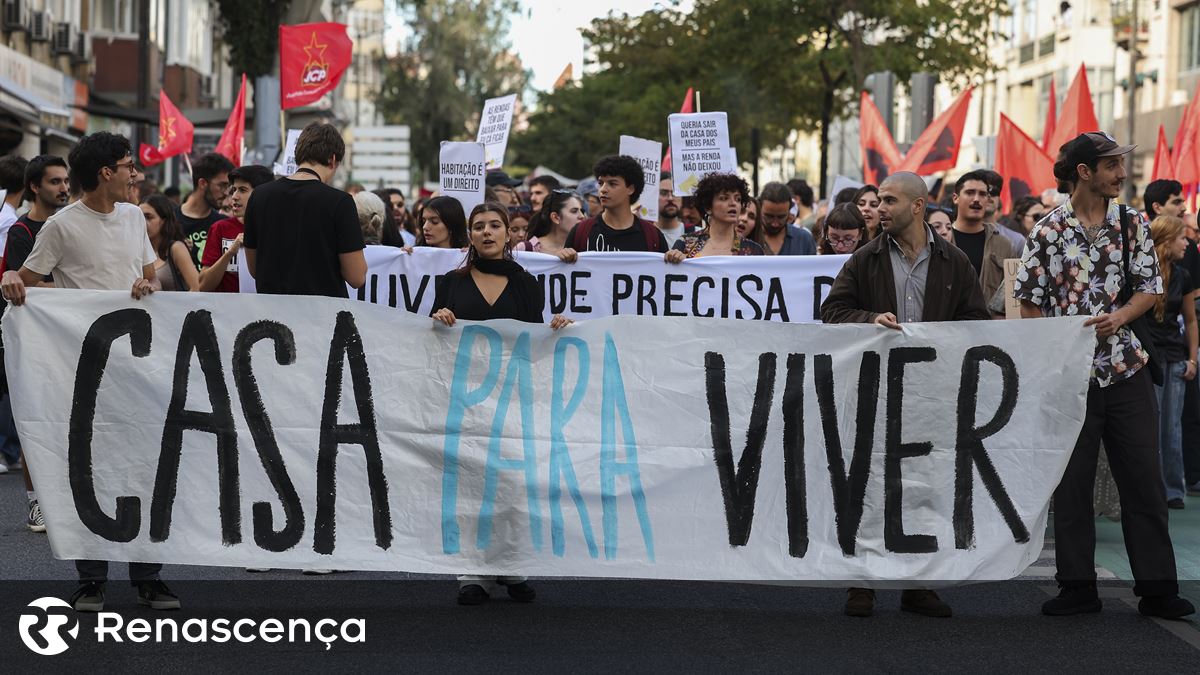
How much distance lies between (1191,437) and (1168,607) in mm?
4750

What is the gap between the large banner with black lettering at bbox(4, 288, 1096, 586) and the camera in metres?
6.71

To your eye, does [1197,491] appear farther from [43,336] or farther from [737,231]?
[43,336]

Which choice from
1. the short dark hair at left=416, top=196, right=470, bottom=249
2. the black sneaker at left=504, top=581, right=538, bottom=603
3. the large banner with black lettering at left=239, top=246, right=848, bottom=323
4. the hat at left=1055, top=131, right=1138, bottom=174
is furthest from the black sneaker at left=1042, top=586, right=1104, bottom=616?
the short dark hair at left=416, top=196, right=470, bottom=249

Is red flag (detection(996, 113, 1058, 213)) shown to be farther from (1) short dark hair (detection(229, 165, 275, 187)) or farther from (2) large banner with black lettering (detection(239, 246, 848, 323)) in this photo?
(1) short dark hair (detection(229, 165, 275, 187))

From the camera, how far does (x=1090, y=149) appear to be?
6984mm

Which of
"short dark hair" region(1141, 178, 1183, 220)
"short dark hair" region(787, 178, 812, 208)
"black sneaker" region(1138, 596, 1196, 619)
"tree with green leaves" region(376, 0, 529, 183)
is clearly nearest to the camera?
"black sneaker" region(1138, 596, 1196, 619)

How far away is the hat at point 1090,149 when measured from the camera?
6965mm

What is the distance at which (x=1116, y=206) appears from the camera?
23.0ft

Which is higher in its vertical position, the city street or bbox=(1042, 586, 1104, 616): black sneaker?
bbox=(1042, 586, 1104, 616): black sneaker

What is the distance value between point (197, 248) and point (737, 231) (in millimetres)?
3085

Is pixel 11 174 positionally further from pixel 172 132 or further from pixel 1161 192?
pixel 172 132

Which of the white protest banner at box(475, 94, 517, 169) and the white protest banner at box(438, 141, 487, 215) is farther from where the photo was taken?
the white protest banner at box(475, 94, 517, 169)

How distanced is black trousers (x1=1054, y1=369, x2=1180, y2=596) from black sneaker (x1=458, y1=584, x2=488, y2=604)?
2.28 metres

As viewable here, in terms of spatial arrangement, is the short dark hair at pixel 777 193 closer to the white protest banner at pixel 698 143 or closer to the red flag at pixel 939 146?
the white protest banner at pixel 698 143
